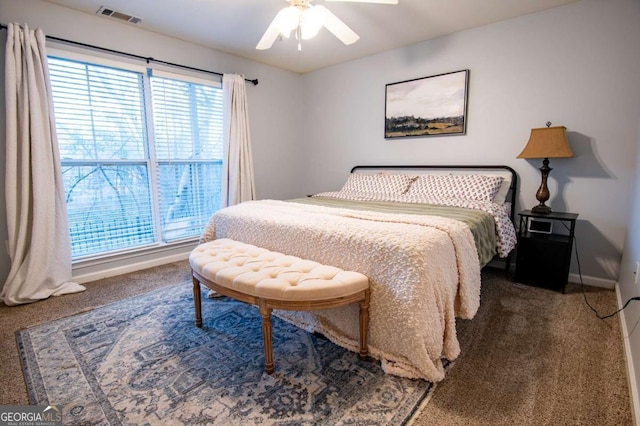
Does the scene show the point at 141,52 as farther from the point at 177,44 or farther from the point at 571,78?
the point at 571,78

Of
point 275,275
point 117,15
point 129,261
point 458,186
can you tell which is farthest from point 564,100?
point 129,261

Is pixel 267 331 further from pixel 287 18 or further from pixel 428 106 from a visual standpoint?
pixel 428 106

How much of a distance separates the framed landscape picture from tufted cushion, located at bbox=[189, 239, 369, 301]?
2369 millimetres

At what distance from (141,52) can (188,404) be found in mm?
3161

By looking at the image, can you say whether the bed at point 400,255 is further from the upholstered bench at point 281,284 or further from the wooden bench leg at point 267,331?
the wooden bench leg at point 267,331

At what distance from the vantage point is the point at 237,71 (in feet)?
12.9

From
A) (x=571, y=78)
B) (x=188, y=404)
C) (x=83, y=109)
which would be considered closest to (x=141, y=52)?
(x=83, y=109)

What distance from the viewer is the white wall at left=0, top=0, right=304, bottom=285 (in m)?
2.56

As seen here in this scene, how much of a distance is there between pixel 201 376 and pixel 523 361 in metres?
1.72

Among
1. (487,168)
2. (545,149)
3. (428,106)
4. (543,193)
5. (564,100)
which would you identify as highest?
(428,106)

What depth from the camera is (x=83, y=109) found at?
112 inches

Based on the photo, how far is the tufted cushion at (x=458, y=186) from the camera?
2863 mm

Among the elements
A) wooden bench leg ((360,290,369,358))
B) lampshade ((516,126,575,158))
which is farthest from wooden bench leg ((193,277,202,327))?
lampshade ((516,126,575,158))

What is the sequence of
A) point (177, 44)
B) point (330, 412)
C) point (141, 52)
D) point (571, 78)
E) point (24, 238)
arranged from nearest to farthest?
point (330, 412)
point (24, 238)
point (571, 78)
point (141, 52)
point (177, 44)
